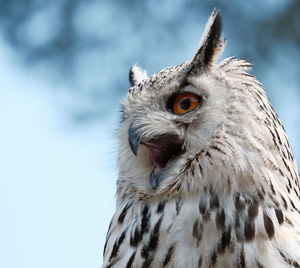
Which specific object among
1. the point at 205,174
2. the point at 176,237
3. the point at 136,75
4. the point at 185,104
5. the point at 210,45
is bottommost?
the point at 176,237

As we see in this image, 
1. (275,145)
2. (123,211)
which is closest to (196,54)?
(275,145)

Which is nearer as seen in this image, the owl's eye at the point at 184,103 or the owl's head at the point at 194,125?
the owl's head at the point at 194,125

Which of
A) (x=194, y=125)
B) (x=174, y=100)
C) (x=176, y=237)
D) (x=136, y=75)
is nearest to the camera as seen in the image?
(x=176, y=237)

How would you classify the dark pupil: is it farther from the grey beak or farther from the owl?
the grey beak

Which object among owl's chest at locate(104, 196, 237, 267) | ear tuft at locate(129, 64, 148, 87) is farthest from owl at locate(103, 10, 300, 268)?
ear tuft at locate(129, 64, 148, 87)

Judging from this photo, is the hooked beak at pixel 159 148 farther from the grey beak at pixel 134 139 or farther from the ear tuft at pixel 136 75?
the ear tuft at pixel 136 75

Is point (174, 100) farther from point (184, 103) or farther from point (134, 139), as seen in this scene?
point (134, 139)

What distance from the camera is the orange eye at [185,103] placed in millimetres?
2172

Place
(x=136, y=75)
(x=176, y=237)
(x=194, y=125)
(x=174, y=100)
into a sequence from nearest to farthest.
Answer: (x=176, y=237) < (x=194, y=125) < (x=174, y=100) < (x=136, y=75)

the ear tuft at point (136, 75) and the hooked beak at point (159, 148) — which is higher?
the ear tuft at point (136, 75)

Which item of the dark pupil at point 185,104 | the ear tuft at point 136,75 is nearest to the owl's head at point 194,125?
the dark pupil at point 185,104

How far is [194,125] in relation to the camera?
6.95 ft

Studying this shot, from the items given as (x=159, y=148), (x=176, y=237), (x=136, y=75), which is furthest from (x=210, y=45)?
(x=176, y=237)

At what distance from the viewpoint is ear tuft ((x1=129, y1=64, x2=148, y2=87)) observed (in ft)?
9.04
